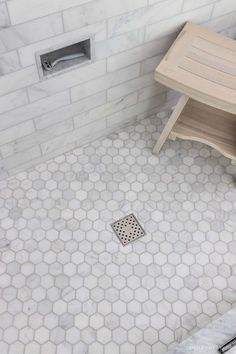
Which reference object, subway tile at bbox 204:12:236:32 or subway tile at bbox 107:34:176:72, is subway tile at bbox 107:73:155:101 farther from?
subway tile at bbox 204:12:236:32

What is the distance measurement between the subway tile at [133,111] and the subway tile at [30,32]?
2.07 ft

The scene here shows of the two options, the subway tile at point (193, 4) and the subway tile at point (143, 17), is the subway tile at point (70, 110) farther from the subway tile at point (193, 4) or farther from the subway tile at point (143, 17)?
the subway tile at point (193, 4)

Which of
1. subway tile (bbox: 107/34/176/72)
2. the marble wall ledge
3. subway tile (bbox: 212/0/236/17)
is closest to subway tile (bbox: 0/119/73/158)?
subway tile (bbox: 107/34/176/72)

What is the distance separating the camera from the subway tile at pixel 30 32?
1282 mm

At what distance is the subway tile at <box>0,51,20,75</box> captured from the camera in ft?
4.40

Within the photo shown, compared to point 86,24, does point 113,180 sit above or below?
below

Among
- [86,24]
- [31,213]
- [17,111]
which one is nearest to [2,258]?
[31,213]

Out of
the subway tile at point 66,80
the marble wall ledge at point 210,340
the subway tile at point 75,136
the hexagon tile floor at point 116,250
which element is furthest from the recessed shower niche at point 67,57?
the marble wall ledge at point 210,340

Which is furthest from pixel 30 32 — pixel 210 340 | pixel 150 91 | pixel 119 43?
pixel 210 340

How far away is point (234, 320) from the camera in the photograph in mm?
1322

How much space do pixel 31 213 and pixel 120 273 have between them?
0.49 m

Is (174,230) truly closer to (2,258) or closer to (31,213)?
(31,213)

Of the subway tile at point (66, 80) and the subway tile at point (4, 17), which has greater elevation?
the subway tile at point (4, 17)

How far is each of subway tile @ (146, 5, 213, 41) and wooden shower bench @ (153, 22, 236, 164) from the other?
0.04m
